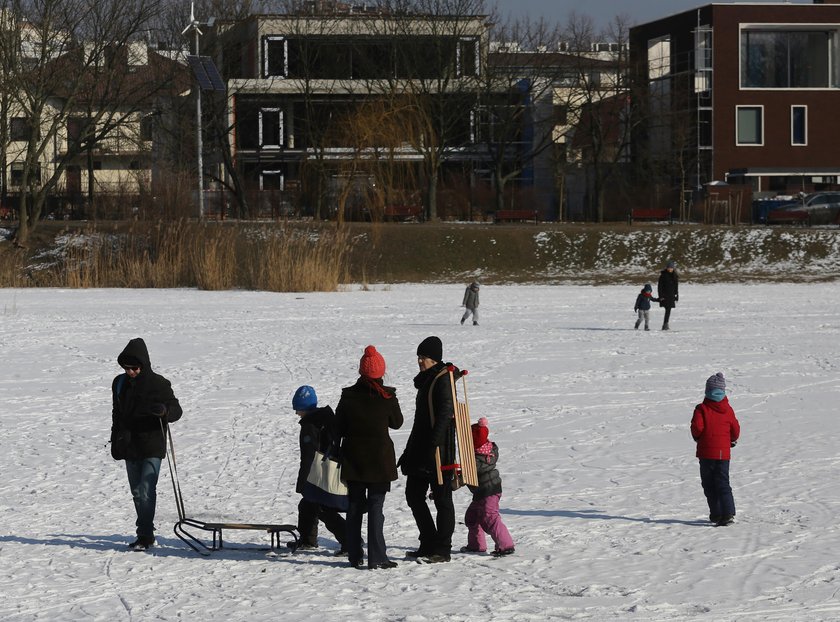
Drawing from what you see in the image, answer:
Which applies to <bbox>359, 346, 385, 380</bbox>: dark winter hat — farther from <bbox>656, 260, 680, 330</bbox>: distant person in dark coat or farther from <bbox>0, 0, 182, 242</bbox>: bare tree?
<bbox>0, 0, 182, 242</bbox>: bare tree

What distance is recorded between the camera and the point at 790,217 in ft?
178

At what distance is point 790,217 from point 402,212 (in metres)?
15.8

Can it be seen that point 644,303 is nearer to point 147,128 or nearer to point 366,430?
point 366,430

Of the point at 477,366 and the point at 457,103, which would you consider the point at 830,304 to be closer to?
the point at 477,366

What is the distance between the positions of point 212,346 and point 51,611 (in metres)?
15.8

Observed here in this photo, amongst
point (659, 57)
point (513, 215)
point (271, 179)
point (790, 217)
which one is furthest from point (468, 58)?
point (790, 217)

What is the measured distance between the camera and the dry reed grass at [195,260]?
1560 inches

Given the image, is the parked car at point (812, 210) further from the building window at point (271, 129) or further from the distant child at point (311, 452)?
the distant child at point (311, 452)

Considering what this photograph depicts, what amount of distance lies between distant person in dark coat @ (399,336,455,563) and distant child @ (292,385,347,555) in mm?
546

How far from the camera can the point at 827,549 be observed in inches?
354

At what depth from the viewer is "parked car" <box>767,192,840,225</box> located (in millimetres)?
54438

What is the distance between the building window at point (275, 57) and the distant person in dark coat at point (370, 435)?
58768 millimetres

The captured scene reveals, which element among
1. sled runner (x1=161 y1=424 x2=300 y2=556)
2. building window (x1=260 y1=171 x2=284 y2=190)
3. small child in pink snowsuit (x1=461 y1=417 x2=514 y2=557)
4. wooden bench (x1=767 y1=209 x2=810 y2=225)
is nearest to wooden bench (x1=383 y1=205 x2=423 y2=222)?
wooden bench (x1=767 y1=209 x2=810 y2=225)

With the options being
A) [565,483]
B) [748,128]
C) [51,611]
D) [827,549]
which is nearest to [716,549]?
[827,549]
